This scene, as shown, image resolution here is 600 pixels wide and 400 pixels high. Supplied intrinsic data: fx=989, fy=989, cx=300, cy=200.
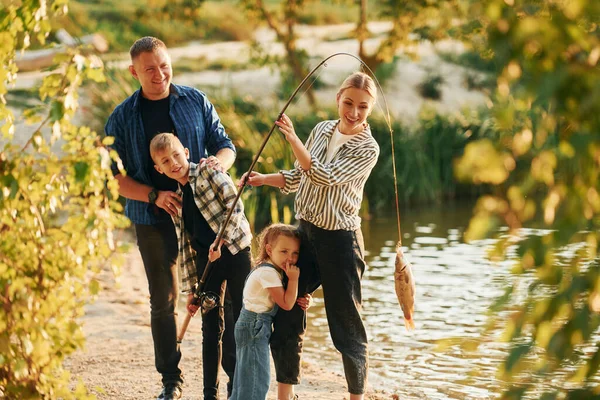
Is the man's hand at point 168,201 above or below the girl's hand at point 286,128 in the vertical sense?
below

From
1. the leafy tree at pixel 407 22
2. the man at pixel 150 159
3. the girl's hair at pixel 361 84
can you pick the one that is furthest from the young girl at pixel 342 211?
the leafy tree at pixel 407 22

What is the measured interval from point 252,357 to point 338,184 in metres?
Result: 0.79

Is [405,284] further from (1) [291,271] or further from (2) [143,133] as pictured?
(2) [143,133]

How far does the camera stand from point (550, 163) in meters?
1.91

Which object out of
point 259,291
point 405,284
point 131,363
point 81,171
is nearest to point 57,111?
point 81,171

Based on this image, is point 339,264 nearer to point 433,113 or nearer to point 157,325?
point 157,325

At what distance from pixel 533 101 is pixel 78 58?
4.56ft

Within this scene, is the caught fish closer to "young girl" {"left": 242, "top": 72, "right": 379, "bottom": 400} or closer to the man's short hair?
"young girl" {"left": 242, "top": 72, "right": 379, "bottom": 400}

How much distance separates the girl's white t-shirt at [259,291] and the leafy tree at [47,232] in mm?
1201

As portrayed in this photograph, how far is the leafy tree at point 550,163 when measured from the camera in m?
1.79

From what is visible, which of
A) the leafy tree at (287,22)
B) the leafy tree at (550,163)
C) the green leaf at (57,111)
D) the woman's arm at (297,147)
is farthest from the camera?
the leafy tree at (287,22)

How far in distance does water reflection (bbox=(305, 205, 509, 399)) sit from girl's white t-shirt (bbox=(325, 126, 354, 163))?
90cm

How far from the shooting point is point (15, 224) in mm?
2867

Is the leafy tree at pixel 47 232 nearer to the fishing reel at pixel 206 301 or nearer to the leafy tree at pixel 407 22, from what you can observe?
the fishing reel at pixel 206 301
